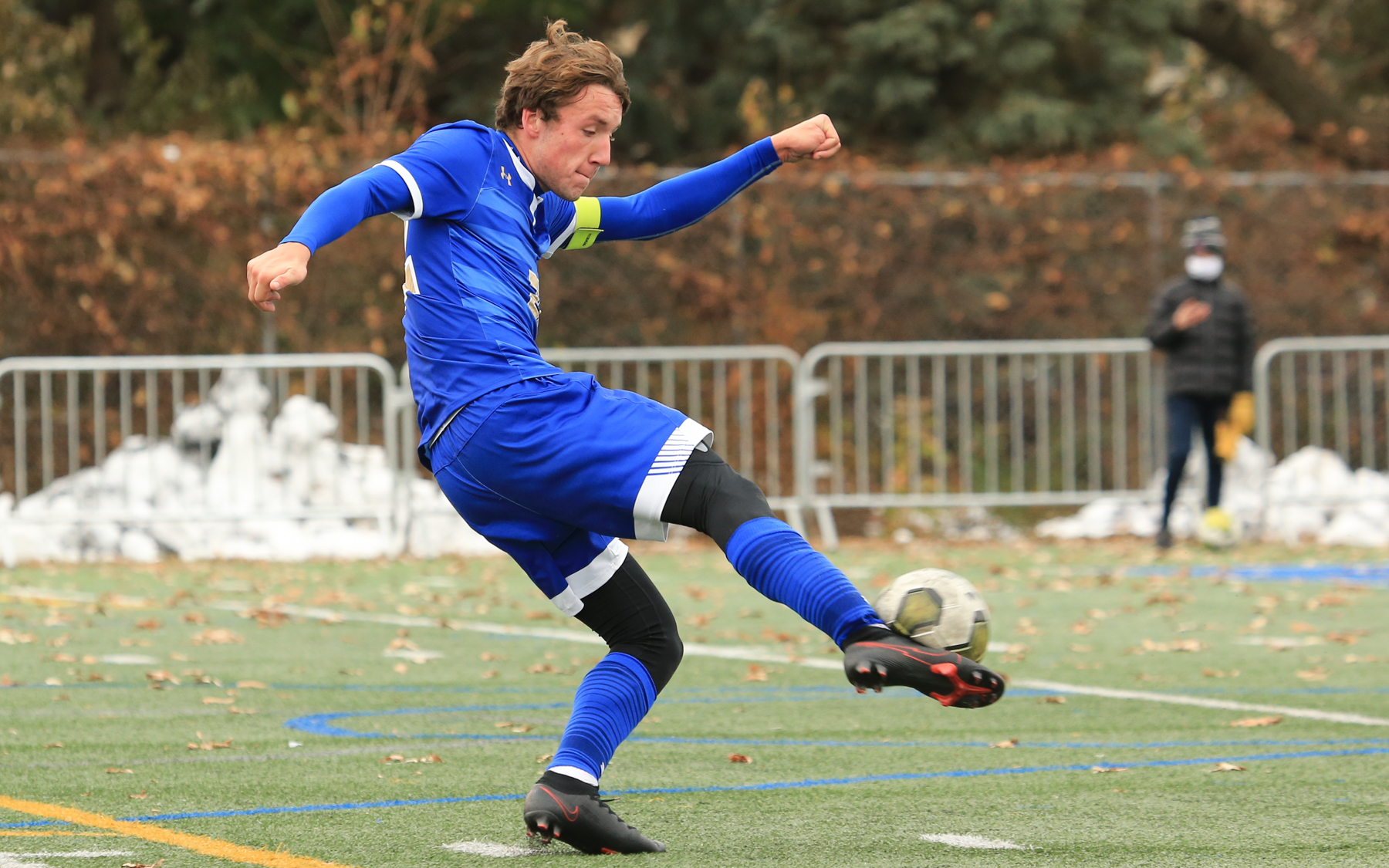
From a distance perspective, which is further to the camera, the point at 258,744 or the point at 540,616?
the point at 540,616

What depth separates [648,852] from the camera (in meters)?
3.81

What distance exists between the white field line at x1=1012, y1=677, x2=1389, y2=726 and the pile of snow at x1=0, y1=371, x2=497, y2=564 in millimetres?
6810

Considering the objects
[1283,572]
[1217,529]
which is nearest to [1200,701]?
[1283,572]

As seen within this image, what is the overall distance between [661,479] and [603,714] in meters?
0.65

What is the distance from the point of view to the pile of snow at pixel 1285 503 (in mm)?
13758

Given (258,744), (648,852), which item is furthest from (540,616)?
(648,852)

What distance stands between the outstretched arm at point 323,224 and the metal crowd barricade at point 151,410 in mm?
9013

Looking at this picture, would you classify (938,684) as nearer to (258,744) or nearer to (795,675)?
(258,744)

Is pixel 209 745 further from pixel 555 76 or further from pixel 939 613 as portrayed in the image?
pixel 939 613

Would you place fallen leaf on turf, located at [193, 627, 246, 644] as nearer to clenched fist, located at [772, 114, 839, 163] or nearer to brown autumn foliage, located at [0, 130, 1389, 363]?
clenched fist, located at [772, 114, 839, 163]

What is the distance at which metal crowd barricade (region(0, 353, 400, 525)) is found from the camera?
1267cm

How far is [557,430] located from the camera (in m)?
3.67

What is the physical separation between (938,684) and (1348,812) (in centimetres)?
147

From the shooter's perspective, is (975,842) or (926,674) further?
(975,842)
